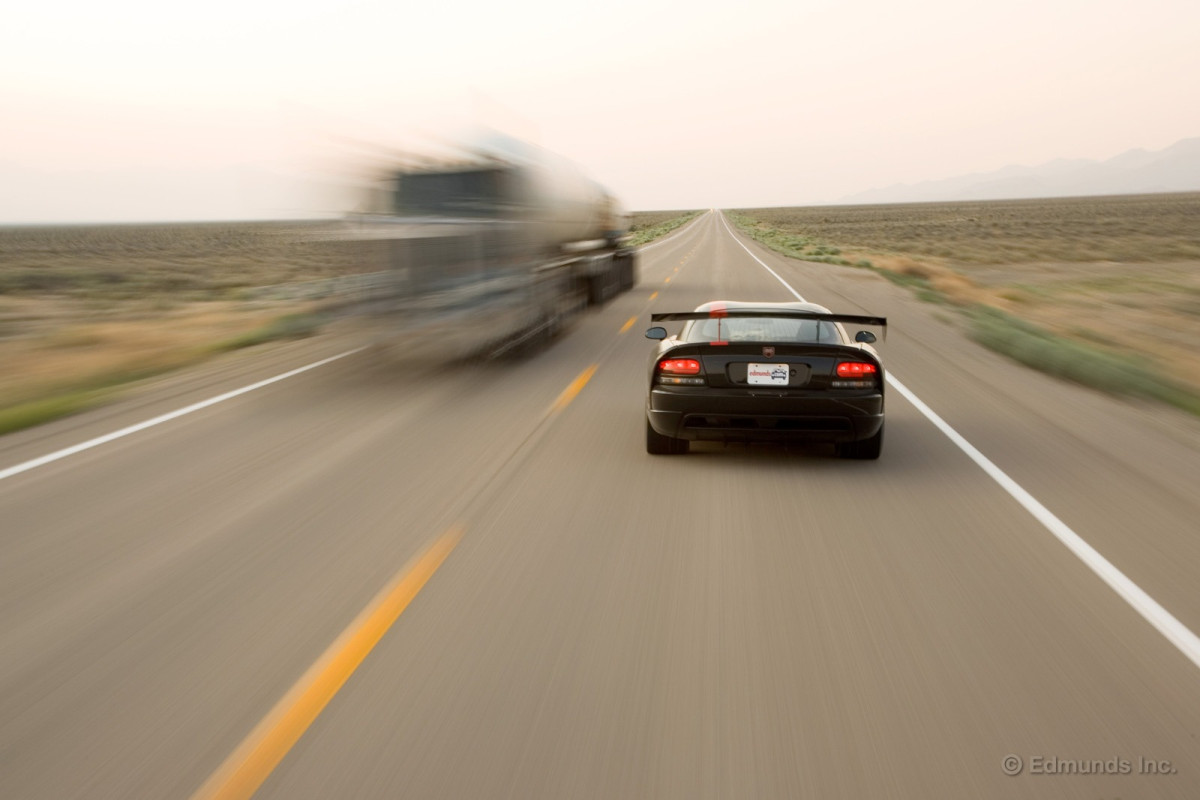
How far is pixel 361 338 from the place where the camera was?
13477mm

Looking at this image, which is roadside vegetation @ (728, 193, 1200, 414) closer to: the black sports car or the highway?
the highway

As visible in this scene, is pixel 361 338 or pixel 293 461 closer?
pixel 293 461

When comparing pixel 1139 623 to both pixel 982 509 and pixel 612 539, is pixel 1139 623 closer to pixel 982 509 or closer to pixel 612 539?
pixel 982 509

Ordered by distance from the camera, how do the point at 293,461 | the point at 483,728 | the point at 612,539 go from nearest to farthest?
the point at 483,728, the point at 612,539, the point at 293,461

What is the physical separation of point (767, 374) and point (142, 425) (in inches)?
250

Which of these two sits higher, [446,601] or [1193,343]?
[446,601]

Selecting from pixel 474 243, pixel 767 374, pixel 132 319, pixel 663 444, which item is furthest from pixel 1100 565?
pixel 132 319

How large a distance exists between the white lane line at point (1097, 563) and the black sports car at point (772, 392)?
0.99 meters

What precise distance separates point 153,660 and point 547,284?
1311cm

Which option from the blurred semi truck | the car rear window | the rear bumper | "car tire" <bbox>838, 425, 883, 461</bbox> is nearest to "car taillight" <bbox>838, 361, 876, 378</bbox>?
the rear bumper

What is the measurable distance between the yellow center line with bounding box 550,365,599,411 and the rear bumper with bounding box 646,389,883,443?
304 cm

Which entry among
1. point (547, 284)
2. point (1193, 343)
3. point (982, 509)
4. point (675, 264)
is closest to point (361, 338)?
point (547, 284)

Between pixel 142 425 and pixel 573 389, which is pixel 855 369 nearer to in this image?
pixel 573 389

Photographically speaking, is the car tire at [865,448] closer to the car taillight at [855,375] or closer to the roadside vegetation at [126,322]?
the car taillight at [855,375]
